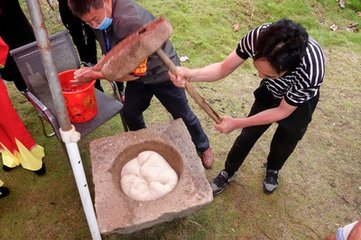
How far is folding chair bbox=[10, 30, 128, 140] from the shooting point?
2.76 metres

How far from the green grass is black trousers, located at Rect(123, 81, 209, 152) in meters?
0.66

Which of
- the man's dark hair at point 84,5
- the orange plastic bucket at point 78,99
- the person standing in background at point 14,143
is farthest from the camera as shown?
the person standing in background at point 14,143

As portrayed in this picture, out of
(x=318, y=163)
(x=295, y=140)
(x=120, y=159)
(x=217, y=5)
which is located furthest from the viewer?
(x=217, y=5)

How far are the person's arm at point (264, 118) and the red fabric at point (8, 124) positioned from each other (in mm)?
1743

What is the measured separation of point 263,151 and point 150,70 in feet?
5.45

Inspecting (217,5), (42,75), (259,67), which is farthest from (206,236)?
(217,5)

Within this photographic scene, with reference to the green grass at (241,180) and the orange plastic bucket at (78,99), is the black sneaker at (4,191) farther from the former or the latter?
the orange plastic bucket at (78,99)

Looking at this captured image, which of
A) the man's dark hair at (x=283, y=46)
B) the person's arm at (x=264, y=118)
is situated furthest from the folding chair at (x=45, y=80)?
the man's dark hair at (x=283, y=46)

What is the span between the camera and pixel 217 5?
5734mm

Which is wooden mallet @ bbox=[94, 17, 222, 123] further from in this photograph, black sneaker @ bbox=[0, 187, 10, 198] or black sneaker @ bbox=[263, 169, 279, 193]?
black sneaker @ bbox=[0, 187, 10, 198]

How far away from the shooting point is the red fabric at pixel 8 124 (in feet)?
8.83

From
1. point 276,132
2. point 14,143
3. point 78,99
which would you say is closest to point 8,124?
point 14,143

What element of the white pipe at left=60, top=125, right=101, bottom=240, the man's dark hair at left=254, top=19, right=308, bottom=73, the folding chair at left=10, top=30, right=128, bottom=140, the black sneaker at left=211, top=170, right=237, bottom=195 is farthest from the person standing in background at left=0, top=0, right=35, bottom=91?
the man's dark hair at left=254, top=19, right=308, bottom=73

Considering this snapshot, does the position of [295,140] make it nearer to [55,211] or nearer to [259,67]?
[259,67]
